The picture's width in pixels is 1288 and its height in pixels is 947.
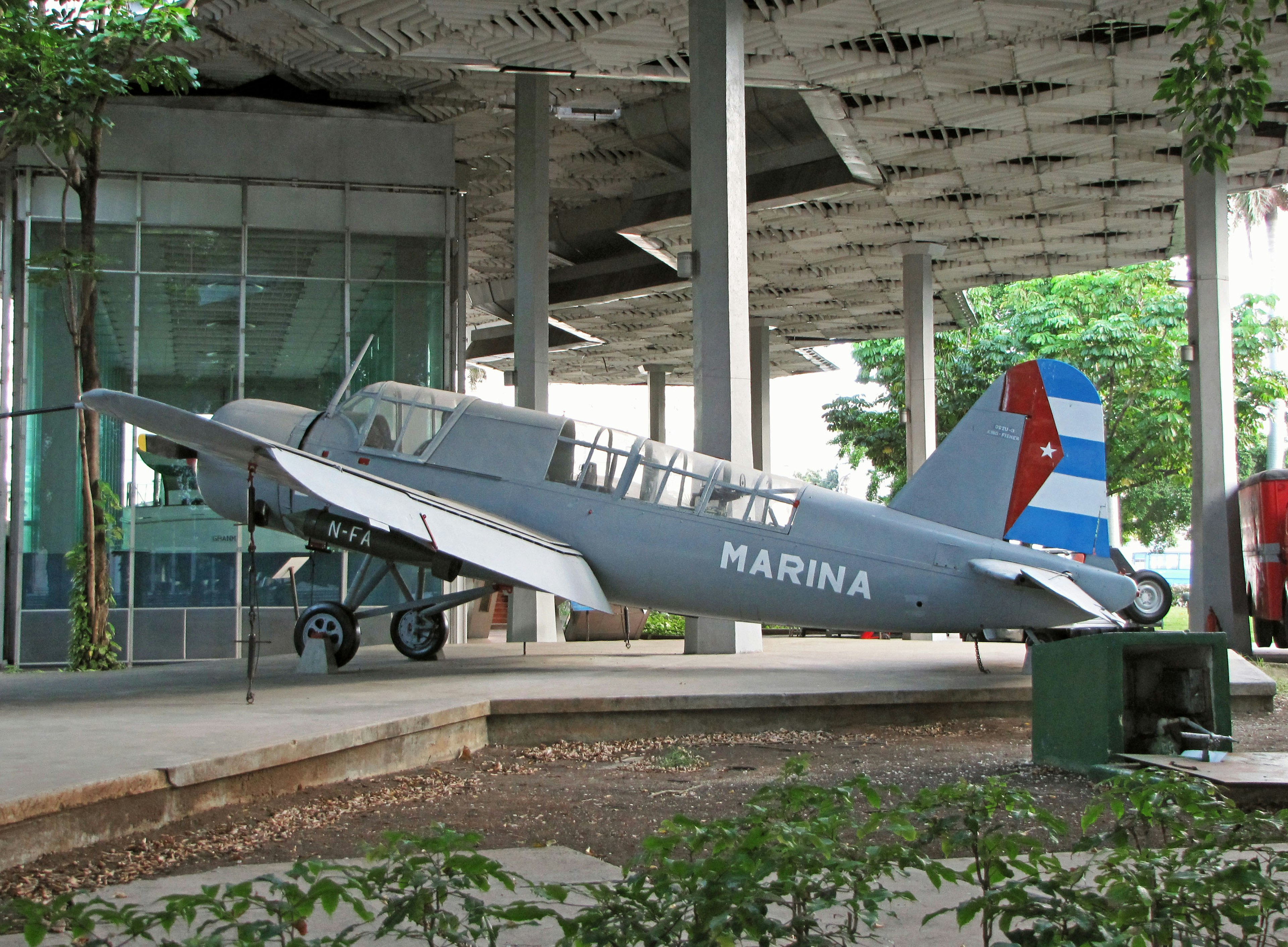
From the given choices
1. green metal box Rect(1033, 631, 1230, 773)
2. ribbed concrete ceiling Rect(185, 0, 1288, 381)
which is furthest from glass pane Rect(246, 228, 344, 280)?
green metal box Rect(1033, 631, 1230, 773)

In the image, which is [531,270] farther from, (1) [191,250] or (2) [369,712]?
(2) [369,712]

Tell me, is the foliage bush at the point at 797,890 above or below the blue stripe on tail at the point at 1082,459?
below

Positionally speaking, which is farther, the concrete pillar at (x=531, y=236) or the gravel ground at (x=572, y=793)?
the concrete pillar at (x=531, y=236)

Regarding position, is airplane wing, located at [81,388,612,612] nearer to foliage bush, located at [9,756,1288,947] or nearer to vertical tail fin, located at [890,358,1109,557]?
vertical tail fin, located at [890,358,1109,557]

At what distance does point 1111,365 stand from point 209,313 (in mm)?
30614

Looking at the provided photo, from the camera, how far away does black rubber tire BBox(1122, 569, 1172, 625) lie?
16.6 meters

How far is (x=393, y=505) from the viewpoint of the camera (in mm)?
10531

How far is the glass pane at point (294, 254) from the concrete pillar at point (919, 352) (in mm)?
13610

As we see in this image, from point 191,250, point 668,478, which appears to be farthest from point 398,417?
point 191,250

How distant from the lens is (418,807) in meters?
6.15

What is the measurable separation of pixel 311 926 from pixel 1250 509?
20.0 meters

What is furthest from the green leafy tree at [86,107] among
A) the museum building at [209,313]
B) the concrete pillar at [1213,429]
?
the concrete pillar at [1213,429]

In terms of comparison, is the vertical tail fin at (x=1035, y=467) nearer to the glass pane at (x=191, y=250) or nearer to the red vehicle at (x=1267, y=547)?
the red vehicle at (x=1267, y=547)

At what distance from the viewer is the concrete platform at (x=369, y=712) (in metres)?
5.19
